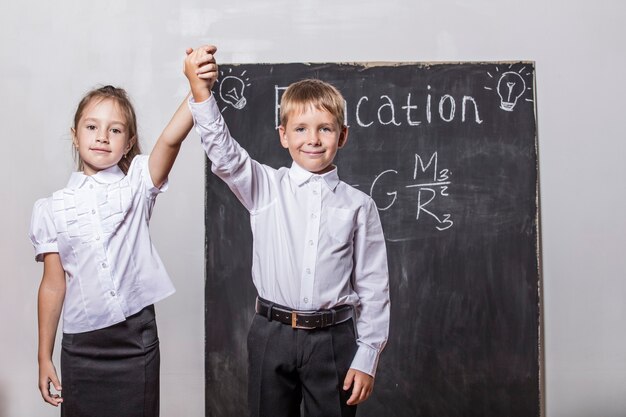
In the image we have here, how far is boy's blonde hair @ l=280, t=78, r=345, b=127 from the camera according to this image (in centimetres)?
177

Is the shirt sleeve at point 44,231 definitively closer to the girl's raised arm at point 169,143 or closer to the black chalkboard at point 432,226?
the girl's raised arm at point 169,143

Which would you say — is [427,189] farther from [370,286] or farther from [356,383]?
[356,383]

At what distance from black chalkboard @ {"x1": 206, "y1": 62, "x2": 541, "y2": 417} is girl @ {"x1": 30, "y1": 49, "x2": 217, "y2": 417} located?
2.54ft

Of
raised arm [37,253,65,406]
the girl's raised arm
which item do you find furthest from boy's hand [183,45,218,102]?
raised arm [37,253,65,406]

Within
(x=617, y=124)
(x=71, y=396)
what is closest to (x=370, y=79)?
(x=617, y=124)

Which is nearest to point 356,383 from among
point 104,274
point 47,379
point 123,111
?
point 104,274

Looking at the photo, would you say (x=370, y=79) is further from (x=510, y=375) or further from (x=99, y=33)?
(x=510, y=375)

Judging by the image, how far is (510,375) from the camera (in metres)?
2.59

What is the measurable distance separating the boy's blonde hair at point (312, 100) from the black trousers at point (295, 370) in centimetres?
54

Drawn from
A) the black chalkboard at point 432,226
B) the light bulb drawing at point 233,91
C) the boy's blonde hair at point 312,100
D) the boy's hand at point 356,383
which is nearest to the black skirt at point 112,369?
the boy's hand at point 356,383

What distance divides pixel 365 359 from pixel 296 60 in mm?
1304

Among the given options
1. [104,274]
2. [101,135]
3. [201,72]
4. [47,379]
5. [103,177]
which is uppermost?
[201,72]

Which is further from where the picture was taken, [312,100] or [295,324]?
[312,100]

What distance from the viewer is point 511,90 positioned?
8.57 feet
